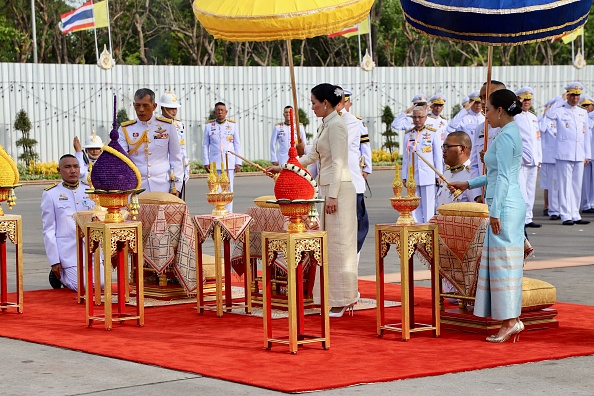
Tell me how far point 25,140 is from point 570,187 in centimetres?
1504

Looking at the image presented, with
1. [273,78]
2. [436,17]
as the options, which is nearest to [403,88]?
[273,78]

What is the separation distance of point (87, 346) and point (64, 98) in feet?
73.9

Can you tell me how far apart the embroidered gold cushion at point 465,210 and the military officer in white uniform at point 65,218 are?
12.2ft

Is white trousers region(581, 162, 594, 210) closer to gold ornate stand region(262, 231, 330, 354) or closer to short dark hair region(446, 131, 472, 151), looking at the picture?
short dark hair region(446, 131, 472, 151)

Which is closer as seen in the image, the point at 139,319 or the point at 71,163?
the point at 139,319

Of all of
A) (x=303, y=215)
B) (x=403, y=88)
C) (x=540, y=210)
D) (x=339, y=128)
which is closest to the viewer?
(x=303, y=215)

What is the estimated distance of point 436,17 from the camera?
8445 mm

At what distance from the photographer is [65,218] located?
433 inches

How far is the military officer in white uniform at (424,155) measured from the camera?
1542cm

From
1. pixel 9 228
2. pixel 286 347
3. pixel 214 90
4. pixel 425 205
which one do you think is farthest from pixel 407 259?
pixel 214 90

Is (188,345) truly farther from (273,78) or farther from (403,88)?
(403,88)

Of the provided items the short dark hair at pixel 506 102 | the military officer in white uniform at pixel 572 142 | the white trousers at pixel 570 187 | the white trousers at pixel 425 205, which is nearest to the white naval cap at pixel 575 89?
the military officer in white uniform at pixel 572 142

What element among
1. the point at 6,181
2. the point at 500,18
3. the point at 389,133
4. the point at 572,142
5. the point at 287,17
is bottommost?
the point at 6,181

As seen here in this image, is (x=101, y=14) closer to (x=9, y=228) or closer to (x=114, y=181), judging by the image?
(x=9, y=228)
